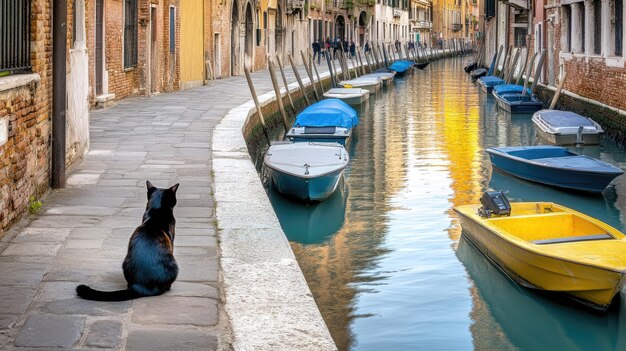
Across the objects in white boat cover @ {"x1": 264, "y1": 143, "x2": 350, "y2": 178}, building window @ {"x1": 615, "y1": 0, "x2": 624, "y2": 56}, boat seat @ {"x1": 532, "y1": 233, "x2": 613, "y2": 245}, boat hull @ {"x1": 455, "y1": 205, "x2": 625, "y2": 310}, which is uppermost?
building window @ {"x1": 615, "y1": 0, "x2": 624, "y2": 56}

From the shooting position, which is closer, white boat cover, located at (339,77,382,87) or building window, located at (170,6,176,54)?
building window, located at (170,6,176,54)

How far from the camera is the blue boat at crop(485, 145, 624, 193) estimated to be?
10125mm

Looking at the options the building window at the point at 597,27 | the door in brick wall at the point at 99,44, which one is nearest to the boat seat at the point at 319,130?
the door in brick wall at the point at 99,44

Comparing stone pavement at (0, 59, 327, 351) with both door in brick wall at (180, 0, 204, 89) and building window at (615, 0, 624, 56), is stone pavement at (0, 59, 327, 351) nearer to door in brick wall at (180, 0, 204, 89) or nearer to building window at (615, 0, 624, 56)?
building window at (615, 0, 624, 56)

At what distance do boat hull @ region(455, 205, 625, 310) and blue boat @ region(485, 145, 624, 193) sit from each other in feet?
11.3

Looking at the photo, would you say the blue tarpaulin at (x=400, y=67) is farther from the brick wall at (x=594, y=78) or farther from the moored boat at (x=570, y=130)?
the moored boat at (x=570, y=130)

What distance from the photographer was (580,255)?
5.87 m

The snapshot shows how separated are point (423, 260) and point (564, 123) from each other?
287 inches

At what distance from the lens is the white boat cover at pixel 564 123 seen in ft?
45.4

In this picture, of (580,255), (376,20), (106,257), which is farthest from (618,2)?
(376,20)

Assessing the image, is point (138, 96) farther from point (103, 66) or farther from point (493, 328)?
point (493, 328)

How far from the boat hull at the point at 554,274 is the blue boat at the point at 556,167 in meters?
3.44

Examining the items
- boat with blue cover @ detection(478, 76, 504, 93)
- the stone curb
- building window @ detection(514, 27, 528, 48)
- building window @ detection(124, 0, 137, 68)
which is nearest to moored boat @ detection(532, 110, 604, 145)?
building window @ detection(124, 0, 137, 68)

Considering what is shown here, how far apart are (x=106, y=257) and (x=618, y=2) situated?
12.9m
